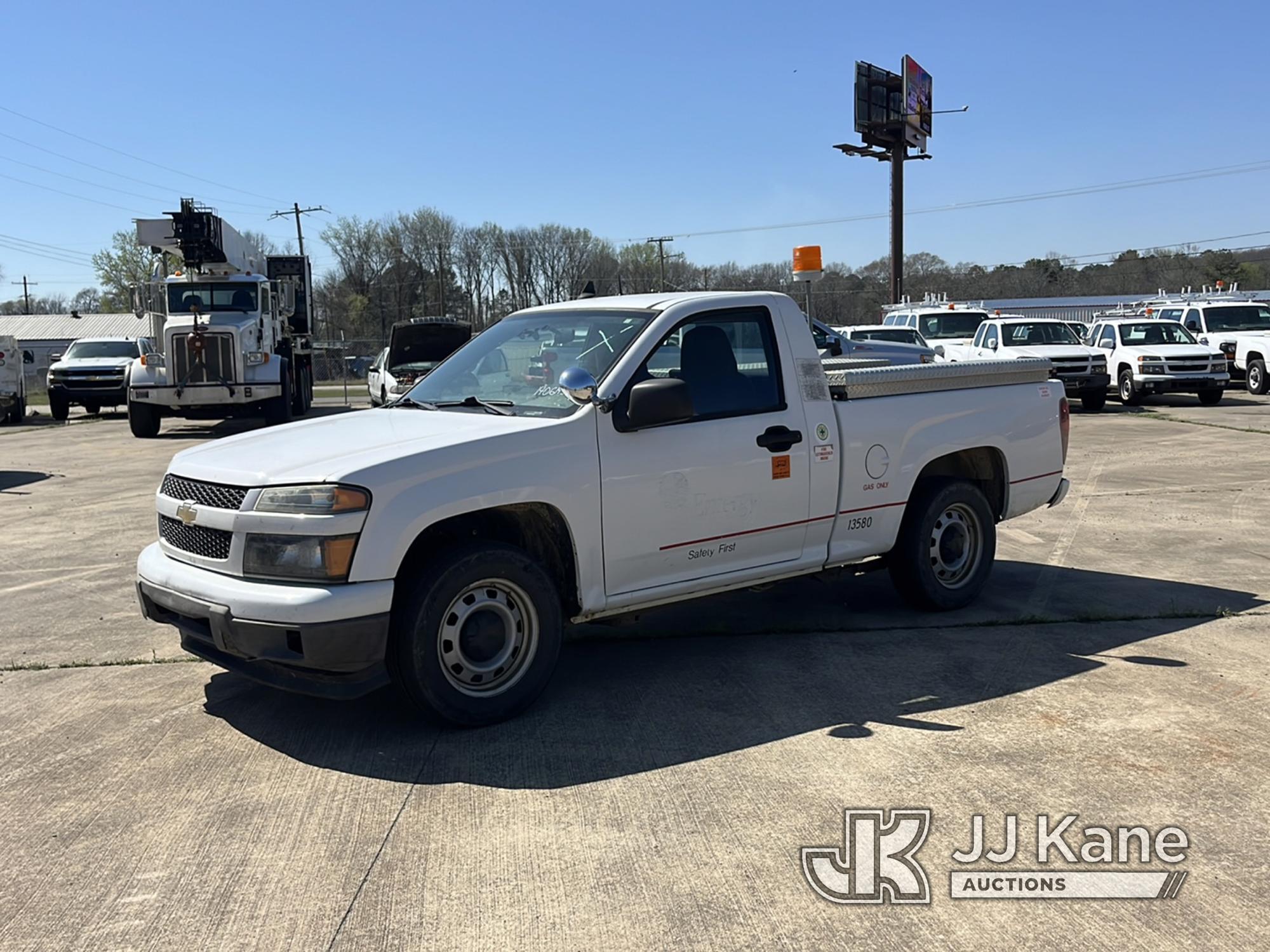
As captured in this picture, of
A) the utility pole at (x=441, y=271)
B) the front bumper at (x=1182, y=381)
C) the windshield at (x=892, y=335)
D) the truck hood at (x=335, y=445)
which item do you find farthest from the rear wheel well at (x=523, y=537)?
the utility pole at (x=441, y=271)

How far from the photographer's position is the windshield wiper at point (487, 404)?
17.6ft

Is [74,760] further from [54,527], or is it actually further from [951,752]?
[54,527]

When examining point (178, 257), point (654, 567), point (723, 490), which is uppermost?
point (178, 257)

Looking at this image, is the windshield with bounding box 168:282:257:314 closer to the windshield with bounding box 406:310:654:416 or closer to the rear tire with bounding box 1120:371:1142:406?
the windshield with bounding box 406:310:654:416

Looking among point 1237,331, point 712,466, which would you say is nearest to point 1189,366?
point 1237,331

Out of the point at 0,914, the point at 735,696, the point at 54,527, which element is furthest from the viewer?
the point at 54,527

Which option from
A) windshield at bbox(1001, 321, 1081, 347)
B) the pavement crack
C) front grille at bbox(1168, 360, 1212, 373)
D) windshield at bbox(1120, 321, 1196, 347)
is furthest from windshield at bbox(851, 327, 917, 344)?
the pavement crack

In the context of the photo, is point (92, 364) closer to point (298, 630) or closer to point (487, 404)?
point (487, 404)

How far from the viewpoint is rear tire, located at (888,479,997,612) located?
21.4 feet

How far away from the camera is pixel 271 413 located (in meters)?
21.3

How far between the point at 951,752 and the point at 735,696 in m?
1.11

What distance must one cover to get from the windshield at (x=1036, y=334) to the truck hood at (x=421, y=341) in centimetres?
1090

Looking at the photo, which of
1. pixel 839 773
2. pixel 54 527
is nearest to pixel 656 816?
pixel 839 773

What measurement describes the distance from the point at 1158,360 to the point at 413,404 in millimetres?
20867
